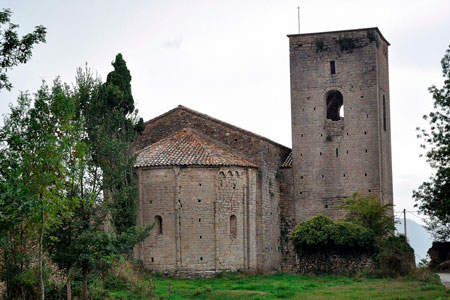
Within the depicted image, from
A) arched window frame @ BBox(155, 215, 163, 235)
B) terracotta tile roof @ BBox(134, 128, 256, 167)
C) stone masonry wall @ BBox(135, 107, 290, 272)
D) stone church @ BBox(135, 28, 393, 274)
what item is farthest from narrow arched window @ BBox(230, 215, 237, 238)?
arched window frame @ BBox(155, 215, 163, 235)

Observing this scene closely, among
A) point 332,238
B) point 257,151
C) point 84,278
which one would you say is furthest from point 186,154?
point 84,278

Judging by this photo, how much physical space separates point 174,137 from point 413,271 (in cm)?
1373

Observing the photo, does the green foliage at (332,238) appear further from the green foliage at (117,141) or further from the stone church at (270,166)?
the green foliage at (117,141)

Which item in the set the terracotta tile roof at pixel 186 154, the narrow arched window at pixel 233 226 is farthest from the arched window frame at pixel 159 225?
the narrow arched window at pixel 233 226

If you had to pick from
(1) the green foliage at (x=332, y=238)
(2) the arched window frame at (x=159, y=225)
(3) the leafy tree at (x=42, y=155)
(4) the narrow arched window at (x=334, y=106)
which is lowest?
(1) the green foliage at (x=332, y=238)

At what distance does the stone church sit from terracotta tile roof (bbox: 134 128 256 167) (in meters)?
0.06

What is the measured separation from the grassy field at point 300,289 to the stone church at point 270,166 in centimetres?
247

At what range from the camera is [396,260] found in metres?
29.3

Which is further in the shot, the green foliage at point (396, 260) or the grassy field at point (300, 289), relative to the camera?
the green foliage at point (396, 260)

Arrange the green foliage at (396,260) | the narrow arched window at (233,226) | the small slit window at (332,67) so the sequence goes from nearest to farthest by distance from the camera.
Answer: the green foliage at (396,260)
the narrow arched window at (233,226)
the small slit window at (332,67)

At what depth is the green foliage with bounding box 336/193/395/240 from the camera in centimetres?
3375

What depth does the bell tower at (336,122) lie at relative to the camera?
3797cm

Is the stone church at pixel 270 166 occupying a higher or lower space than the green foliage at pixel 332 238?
higher

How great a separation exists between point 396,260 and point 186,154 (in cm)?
1067
